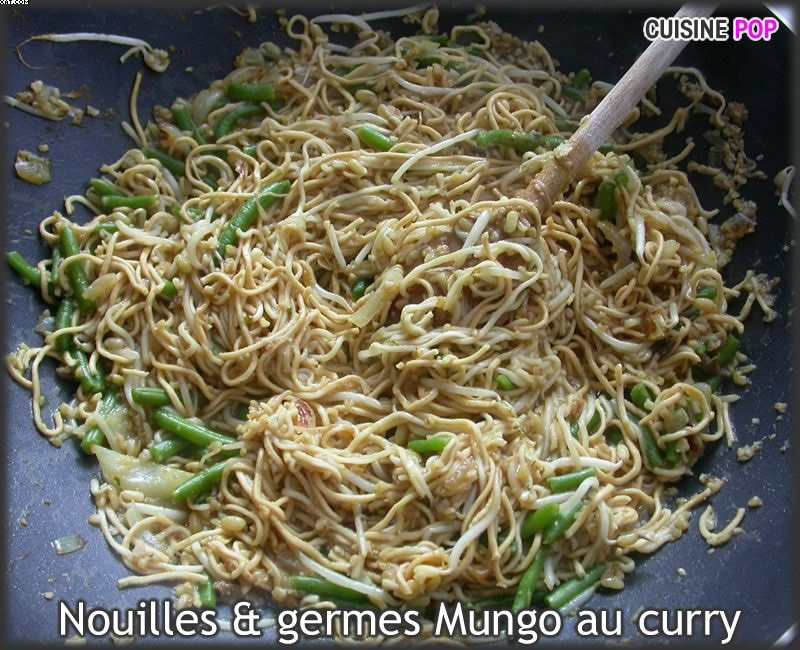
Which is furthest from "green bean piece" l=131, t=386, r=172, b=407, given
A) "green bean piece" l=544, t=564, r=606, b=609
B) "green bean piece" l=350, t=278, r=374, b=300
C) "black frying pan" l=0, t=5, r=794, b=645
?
"green bean piece" l=544, t=564, r=606, b=609

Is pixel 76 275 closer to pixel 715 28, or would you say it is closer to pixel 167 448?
pixel 167 448

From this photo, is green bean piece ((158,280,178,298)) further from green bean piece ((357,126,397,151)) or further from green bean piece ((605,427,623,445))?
green bean piece ((605,427,623,445))

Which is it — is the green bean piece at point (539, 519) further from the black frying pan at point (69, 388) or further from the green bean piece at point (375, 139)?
the green bean piece at point (375, 139)

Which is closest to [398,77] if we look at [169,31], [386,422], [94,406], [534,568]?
[169,31]

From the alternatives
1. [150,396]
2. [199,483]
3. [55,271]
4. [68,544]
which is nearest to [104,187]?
[55,271]

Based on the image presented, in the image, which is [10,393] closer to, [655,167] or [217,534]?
[217,534]

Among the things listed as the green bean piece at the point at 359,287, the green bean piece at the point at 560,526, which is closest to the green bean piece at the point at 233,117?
the green bean piece at the point at 359,287
